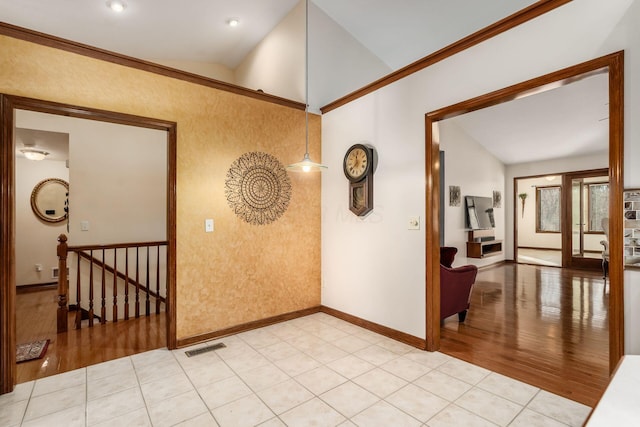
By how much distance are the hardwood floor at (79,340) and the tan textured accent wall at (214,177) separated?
64 centimetres

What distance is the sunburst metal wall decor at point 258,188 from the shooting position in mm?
3402

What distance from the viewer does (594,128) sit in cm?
595

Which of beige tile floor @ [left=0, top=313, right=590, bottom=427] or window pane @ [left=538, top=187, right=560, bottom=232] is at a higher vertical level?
window pane @ [left=538, top=187, right=560, bottom=232]

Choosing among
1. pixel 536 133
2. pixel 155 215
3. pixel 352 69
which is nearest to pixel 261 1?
pixel 352 69

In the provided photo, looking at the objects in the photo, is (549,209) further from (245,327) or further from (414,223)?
(245,327)

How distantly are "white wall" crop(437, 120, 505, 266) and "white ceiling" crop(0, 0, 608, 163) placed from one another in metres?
0.99

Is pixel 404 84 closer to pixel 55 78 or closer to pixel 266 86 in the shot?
pixel 266 86

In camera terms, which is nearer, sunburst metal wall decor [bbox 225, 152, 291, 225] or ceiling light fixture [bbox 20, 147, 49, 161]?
sunburst metal wall decor [bbox 225, 152, 291, 225]

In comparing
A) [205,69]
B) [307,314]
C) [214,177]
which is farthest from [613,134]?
[205,69]

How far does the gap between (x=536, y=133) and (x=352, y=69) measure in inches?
175

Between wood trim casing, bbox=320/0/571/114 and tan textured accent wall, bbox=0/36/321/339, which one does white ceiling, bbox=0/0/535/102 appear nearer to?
wood trim casing, bbox=320/0/571/114

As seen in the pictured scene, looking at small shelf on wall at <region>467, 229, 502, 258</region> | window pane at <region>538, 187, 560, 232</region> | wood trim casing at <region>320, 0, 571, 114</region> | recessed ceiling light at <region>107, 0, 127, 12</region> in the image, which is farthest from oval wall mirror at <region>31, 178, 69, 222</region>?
window pane at <region>538, 187, 560, 232</region>

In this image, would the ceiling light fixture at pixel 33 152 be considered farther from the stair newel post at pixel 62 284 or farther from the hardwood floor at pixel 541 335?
the hardwood floor at pixel 541 335

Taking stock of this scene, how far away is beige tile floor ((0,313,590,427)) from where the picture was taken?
198 cm
